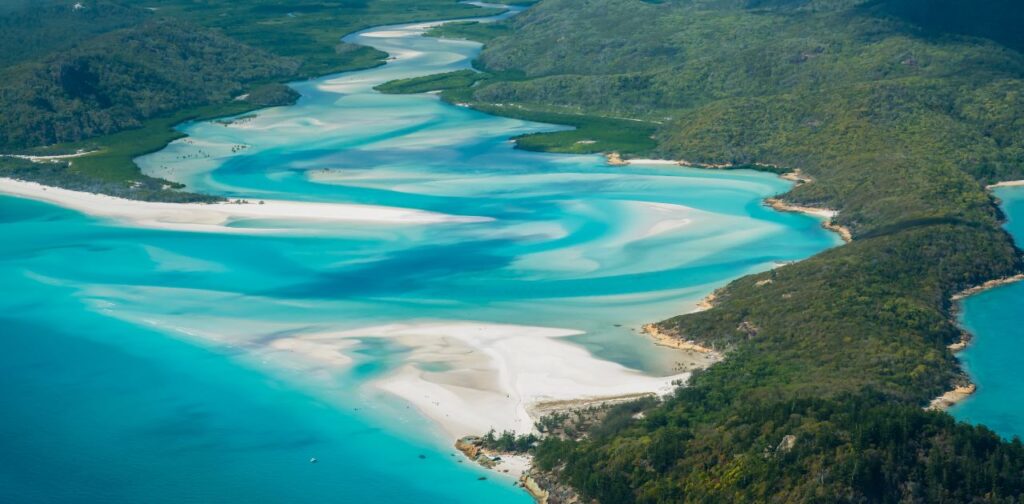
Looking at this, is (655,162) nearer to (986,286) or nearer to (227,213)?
(227,213)

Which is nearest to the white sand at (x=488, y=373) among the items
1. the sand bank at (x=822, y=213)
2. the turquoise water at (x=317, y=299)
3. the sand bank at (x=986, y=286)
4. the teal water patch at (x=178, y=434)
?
the turquoise water at (x=317, y=299)

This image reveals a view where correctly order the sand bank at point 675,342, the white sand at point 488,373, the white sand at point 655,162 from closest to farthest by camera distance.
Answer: the white sand at point 488,373 → the sand bank at point 675,342 → the white sand at point 655,162

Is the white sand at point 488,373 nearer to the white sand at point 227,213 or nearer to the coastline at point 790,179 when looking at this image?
the white sand at point 227,213

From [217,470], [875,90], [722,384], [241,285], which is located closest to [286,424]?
[217,470]

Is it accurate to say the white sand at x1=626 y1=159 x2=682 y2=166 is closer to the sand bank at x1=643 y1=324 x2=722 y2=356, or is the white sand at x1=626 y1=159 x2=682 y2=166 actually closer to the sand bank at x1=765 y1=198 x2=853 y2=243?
the sand bank at x1=765 y1=198 x2=853 y2=243

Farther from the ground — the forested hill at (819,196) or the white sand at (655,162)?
the forested hill at (819,196)

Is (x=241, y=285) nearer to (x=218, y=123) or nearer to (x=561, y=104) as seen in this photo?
(x=218, y=123)

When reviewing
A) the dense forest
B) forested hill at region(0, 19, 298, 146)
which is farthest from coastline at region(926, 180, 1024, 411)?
forested hill at region(0, 19, 298, 146)
